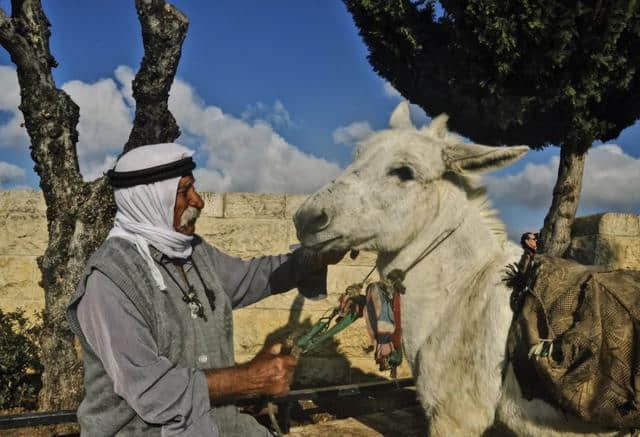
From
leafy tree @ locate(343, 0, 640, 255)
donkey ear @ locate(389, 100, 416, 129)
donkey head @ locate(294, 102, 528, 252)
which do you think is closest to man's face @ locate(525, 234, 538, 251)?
leafy tree @ locate(343, 0, 640, 255)

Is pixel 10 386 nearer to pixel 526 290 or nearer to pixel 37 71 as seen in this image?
pixel 37 71

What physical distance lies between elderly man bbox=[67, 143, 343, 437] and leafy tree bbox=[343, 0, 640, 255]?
8078 mm

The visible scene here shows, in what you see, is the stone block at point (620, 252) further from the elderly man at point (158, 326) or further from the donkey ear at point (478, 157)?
the elderly man at point (158, 326)

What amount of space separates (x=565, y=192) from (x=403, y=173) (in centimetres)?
901

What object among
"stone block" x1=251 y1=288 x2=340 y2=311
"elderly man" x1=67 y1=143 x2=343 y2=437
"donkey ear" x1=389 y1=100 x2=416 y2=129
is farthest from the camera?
"stone block" x1=251 y1=288 x2=340 y2=311

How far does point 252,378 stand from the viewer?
1793 mm

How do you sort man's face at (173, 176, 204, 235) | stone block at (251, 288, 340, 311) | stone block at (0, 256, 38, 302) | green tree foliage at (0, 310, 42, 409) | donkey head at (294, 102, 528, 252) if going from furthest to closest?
stone block at (251, 288, 340, 311) → stone block at (0, 256, 38, 302) → green tree foliage at (0, 310, 42, 409) → donkey head at (294, 102, 528, 252) → man's face at (173, 176, 204, 235)

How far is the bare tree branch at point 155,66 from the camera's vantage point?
15.8 ft

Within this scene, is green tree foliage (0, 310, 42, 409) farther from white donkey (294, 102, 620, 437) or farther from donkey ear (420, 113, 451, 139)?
donkey ear (420, 113, 451, 139)

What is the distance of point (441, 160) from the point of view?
2.49 meters

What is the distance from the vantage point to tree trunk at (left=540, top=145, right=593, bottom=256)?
9.71m

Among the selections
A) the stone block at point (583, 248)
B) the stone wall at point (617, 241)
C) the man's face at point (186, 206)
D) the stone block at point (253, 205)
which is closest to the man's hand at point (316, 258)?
the man's face at point (186, 206)

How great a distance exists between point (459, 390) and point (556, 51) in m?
8.64

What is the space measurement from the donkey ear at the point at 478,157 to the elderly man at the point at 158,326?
4.13 ft
